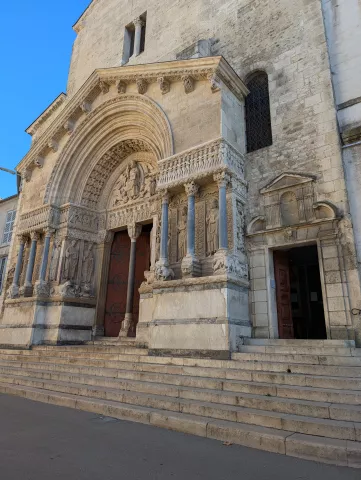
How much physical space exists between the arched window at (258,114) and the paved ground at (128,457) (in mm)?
6974

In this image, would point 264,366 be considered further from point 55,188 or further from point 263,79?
point 55,188

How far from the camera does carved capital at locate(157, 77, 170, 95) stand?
8.94m

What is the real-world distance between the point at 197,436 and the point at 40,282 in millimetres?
8008

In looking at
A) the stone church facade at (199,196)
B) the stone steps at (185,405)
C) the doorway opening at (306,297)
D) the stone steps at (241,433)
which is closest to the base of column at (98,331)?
the stone church facade at (199,196)

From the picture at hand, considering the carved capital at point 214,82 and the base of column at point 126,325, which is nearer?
the carved capital at point 214,82

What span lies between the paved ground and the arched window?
22.9ft

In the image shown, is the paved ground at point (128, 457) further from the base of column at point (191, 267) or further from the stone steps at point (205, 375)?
the base of column at point (191, 267)

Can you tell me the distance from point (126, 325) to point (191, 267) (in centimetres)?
387

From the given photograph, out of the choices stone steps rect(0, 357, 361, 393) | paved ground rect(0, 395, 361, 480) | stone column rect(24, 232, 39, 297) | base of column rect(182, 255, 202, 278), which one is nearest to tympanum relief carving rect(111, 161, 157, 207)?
stone column rect(24, 232, 39, 297)

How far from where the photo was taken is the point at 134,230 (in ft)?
34.9

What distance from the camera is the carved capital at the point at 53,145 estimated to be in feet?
38.5

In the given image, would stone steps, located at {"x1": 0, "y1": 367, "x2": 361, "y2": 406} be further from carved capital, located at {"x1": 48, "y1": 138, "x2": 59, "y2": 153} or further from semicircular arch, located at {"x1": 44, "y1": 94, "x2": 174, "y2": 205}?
carved capital, located at {"x1": 48, "y1": 138, "x2": 59, "y2": 153}

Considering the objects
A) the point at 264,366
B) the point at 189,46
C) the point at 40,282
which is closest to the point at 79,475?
the point at 264,366

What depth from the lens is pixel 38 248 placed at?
11.6m
